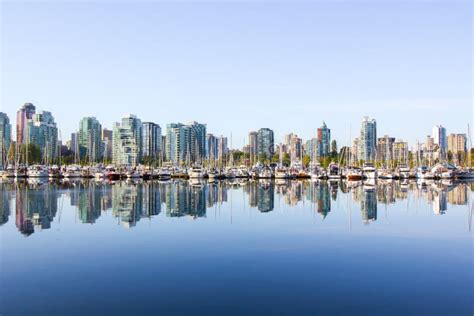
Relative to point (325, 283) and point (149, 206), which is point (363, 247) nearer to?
point (325, 283)

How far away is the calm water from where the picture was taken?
57.0 ft

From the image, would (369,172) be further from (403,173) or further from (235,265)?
(235,265)

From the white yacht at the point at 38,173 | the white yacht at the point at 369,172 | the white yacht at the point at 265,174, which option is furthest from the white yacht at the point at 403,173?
the white yacht at the point at 38,173

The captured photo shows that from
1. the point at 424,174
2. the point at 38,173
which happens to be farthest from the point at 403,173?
the point at 38,173

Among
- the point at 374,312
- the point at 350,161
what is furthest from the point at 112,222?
the point at 350,161

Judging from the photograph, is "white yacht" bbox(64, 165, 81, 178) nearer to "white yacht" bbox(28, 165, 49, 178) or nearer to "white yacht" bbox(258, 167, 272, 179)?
"white yacht" bbox(28, 165, 49, 178)

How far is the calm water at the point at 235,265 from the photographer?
17359 millimetres

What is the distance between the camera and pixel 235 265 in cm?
2361

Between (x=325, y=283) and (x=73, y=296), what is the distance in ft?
30.1

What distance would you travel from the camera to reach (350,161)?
561 feet

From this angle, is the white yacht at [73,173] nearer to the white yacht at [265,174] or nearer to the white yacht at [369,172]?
the white yacht at [265,174]

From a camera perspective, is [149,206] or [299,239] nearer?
[299,239]

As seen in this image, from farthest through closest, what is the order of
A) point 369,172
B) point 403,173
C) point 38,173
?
point 403,173 → point 38,173 → point 369,172

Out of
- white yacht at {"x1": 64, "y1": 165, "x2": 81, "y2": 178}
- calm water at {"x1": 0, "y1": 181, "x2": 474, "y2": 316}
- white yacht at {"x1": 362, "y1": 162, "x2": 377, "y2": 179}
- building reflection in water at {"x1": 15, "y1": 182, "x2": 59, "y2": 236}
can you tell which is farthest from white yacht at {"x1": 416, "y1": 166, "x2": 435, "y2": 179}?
building reflection in water at {"x1": 15, "y1": 182, "x2": 59, "y2": 236}
